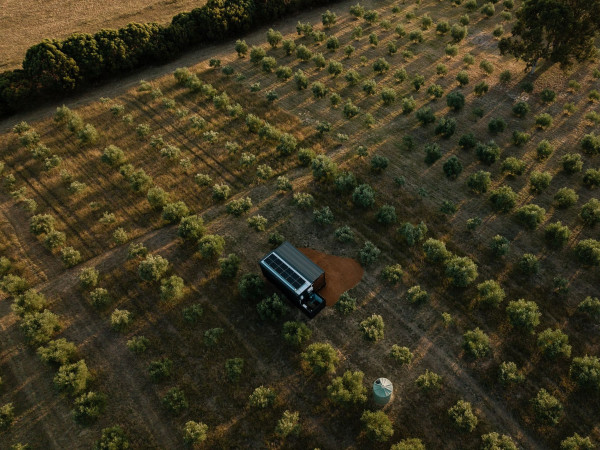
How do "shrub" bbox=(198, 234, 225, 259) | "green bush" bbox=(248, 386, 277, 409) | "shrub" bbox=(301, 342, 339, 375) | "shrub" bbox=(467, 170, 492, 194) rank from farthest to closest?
1. "shrub" bbox=(467, 170, 492, 194)
2. "shrub" bbox=(198, 234, 225, 259)
3. "shrub" bbox=(301, 342, 339, 375)
4. "green bush" bbox=(248, 386, 277, 409)

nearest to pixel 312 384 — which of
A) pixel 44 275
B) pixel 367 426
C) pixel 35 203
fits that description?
pixel 367 426

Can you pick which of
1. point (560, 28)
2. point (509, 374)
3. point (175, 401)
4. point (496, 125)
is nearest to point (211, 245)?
point (175, 401)

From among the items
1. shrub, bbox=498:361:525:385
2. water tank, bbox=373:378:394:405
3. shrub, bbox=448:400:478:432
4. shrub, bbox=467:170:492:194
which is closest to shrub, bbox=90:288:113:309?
water tank, bbox=373:378:394:405

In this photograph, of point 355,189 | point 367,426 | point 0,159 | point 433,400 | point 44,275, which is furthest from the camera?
point 0,159

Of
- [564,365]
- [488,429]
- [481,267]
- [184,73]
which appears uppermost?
[184,73]

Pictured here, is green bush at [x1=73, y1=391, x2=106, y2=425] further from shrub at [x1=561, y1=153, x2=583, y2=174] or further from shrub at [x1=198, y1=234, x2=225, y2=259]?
shrub at [x1=561, y1=153, x2=583, y2=174]

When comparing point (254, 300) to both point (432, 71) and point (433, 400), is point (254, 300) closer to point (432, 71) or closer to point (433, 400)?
point (433, 400)

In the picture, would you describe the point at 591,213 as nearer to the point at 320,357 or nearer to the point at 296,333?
the point at 320,357
